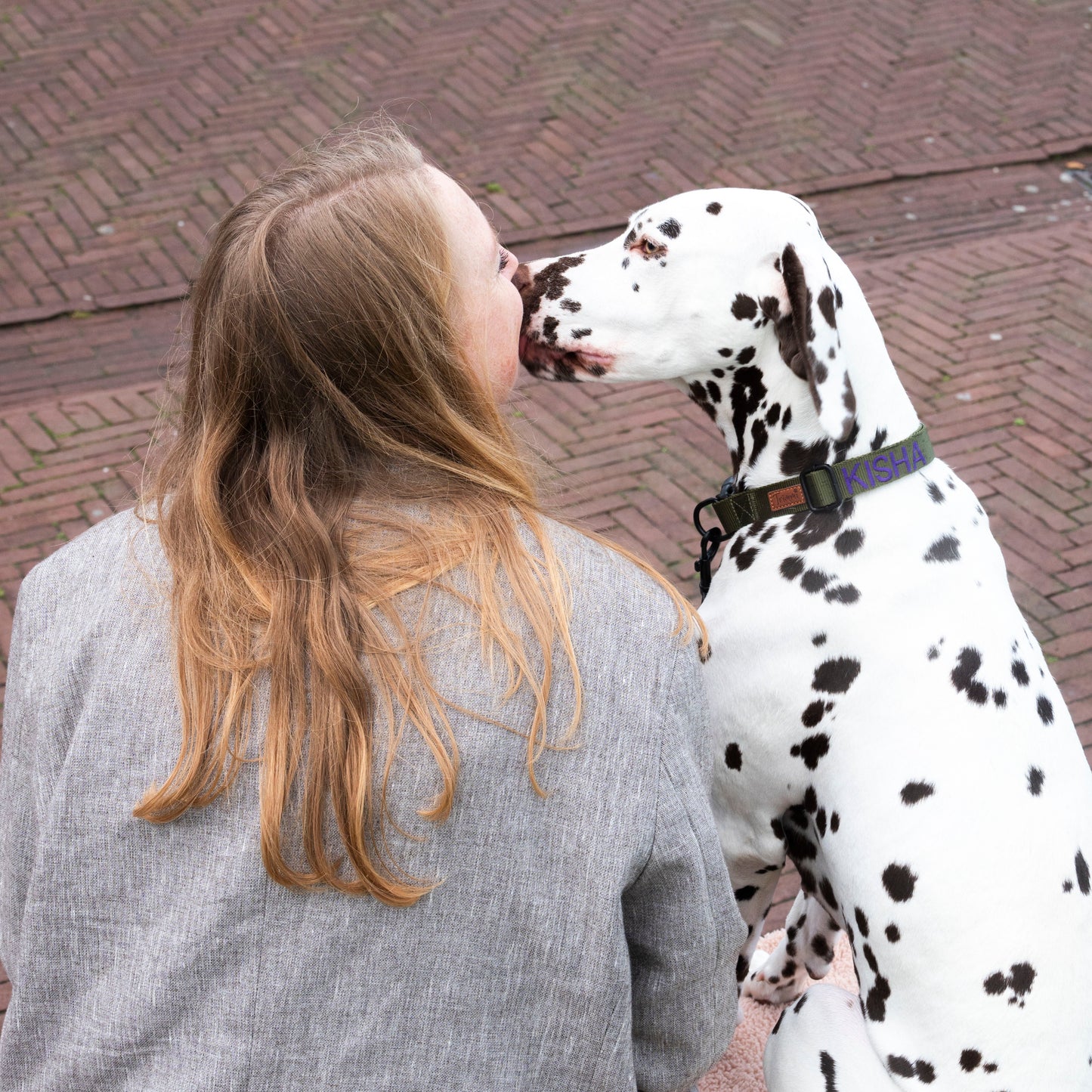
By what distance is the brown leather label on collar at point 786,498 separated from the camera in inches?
107

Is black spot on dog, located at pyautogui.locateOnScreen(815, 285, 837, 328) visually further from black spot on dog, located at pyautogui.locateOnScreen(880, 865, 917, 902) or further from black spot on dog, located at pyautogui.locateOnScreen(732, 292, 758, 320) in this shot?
black spot on dog, located at pyautogui.locateOnScreen(880, 865, 917, 902)

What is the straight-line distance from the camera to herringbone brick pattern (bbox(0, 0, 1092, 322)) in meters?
6.89

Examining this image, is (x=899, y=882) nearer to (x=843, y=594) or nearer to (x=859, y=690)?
(x=859, y=690)

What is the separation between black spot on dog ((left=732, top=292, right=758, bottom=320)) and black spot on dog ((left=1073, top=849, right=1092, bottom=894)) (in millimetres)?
1310

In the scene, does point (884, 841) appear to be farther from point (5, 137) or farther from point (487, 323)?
point (5, 137)

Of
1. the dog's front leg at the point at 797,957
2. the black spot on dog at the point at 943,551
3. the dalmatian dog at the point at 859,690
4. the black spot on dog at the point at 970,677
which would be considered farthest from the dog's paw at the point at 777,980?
the black spot on dog at the point at 943,551

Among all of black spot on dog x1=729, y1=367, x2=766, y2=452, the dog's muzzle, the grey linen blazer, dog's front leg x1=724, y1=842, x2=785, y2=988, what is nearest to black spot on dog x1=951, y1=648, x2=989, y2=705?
dog's front leg x1=724, y1=842, x2=785, y2=988

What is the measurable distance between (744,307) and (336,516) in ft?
4.14

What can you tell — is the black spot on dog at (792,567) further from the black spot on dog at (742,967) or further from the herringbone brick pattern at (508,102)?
the herringbone brick pattern at (508,102)

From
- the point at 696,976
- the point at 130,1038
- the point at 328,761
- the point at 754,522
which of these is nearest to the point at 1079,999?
the point at 696,976

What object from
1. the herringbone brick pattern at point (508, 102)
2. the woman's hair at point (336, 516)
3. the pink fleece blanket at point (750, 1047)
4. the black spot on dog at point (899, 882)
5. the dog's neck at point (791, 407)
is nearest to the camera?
the woman's hair at point (336, 516)

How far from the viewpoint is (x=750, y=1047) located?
11.2 ft

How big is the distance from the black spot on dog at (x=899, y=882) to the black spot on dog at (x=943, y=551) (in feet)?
2.14

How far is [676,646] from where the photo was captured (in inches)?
71.1
